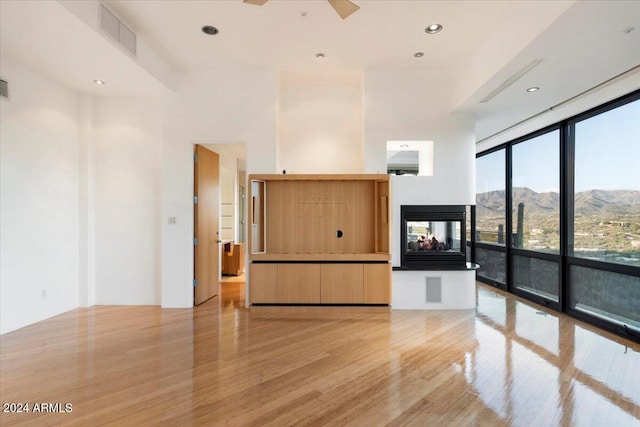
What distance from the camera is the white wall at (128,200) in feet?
15.7

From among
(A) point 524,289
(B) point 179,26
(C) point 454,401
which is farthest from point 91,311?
(A) point 524,289

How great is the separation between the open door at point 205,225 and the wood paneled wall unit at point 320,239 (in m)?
0.95

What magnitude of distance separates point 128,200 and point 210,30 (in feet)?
9.49

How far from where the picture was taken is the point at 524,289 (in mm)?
5316

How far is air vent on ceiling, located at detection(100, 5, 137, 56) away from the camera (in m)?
3.12

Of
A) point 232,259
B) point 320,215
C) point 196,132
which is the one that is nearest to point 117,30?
point 196,132

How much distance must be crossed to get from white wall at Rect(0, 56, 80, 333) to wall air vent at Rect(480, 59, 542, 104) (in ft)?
19.5

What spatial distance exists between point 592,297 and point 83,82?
7.59 meters

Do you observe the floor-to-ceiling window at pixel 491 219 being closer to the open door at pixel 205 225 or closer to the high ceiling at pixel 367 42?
the high ceiling at pixel 367 42

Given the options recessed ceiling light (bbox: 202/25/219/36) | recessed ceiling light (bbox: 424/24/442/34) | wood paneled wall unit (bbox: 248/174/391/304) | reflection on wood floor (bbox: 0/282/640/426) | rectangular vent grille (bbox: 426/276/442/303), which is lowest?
reflection on wood floor (bbox: 0/282/640/426)

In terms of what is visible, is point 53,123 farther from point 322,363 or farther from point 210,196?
point 322,363

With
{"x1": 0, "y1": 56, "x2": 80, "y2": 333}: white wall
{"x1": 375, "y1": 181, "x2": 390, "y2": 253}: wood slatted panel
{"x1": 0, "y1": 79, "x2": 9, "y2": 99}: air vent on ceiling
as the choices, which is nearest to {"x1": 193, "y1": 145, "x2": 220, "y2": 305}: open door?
{"x1": 0, "y1": 56, "x2": 80, "y2": 333}: white wall

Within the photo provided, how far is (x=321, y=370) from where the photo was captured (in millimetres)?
2709

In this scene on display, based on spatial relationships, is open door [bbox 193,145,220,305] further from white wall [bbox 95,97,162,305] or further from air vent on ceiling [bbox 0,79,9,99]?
air vent on ceiling [bbox 0,79,9,99]
